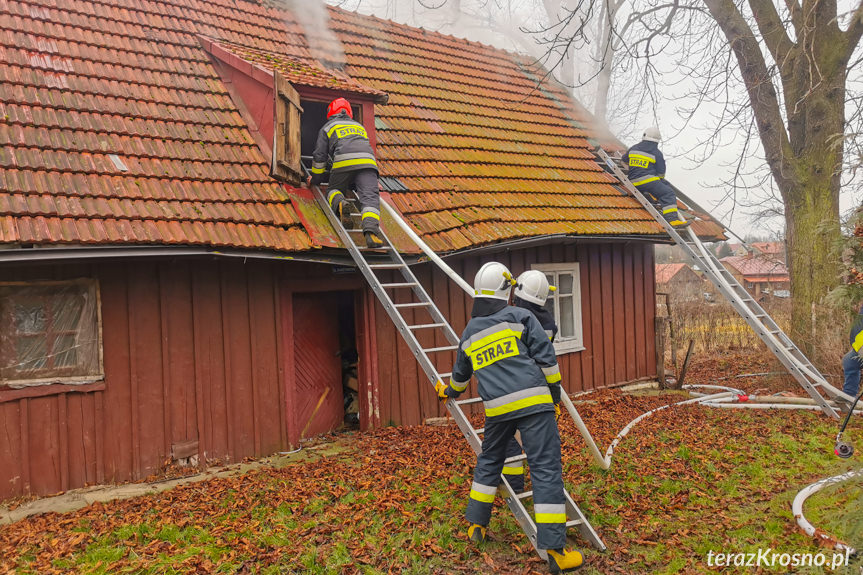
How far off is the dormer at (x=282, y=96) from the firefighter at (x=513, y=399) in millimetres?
3801

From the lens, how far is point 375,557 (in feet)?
14.7

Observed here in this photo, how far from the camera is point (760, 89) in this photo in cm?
1095

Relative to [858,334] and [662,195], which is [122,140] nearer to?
[662,195]

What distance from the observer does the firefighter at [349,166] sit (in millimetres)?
7074

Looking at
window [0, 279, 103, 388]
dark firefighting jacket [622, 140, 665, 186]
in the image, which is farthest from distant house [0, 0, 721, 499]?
dark firefighting jacket [622, 140, 665, 186]

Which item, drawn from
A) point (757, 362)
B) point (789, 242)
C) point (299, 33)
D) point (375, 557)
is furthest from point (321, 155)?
point (757, 362)

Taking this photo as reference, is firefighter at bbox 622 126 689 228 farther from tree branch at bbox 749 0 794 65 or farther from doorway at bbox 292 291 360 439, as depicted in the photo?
doorway at bbox 292 291 360 439

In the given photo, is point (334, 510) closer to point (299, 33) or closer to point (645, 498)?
point (645, 498)

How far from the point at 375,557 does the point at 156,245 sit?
11.8 feet

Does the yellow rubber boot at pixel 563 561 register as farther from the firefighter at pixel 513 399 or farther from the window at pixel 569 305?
the window at pixel 569 305

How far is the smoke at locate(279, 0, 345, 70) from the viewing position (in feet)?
32.6

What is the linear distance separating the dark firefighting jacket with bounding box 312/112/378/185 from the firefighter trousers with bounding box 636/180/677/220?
5856mm

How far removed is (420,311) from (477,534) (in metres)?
4.01

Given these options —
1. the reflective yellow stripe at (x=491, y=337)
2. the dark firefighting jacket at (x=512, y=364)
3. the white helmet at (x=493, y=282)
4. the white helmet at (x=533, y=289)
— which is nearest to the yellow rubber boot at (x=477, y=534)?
the dark firefighting jacket at (x=512, y=364)
